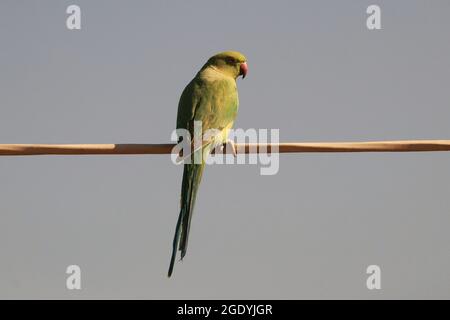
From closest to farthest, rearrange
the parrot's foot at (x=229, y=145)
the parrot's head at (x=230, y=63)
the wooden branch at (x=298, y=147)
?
1. the wooden branch at (x=298, y=147)
2. the parrot's foot at (x=229, y=145)
3. the parrot's head at (x=230, y=63)

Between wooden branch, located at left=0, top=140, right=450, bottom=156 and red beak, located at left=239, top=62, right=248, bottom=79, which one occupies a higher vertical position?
red beak, located at left=239, top=62, right=248, bottom=79

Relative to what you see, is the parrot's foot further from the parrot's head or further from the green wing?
the parrot's head

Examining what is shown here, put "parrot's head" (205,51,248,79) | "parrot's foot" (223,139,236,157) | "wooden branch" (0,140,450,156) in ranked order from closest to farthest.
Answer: "wooden branch" (0,140,450,156), "parrot's foot" (223,139,236,157), "parrot's head" (205,51,248,79)

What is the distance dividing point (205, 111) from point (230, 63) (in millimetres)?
1198

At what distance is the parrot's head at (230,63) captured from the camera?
577 centimetres

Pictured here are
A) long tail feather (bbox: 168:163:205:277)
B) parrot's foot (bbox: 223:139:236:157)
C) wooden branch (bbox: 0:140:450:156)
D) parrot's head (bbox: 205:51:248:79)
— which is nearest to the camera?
wooden branch (bbox: 0:140:450:156)

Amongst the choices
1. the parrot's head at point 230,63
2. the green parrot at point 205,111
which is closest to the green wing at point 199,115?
the green parrot at point 205,111

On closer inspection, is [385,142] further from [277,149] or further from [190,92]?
[190,92]

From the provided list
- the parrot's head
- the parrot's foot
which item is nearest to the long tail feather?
the parrot's foot

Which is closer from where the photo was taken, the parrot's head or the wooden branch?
the wooden branch

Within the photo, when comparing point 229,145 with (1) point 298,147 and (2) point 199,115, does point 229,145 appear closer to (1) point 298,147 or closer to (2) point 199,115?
(2) point 199,115

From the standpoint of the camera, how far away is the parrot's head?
577cm

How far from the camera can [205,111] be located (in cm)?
479

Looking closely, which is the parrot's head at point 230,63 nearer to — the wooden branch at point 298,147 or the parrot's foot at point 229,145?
the parrot's foot at point 229,145
